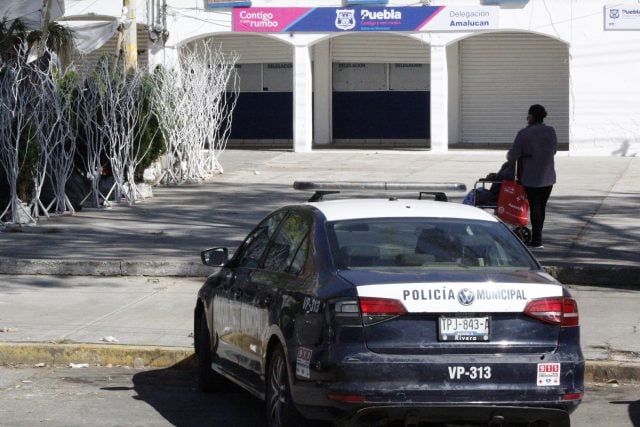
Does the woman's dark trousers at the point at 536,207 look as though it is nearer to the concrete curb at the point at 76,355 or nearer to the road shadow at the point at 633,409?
the concrete curb at the point at 76,355

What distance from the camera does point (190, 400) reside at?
344 inches

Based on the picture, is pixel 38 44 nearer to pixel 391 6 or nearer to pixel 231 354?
pixel 391 6

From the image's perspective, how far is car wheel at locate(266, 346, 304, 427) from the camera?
6.71 m

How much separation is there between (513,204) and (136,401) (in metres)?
6.94

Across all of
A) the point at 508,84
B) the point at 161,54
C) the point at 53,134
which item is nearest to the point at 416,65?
the point at 508,84

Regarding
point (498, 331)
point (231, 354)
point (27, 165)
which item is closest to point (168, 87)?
point (27, 165)

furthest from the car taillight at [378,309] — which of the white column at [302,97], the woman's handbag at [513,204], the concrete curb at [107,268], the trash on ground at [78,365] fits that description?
the white column at [302,97]

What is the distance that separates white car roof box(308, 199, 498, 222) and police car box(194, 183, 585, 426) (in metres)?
0.21

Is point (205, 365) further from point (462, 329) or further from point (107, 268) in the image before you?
point (107, 268)

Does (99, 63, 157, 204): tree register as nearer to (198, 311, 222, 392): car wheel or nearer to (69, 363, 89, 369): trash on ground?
(69, 363, 89, 369): trash on ground

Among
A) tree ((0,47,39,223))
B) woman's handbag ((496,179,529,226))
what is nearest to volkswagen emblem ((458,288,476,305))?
woman's handbag ((496,179,529,226))

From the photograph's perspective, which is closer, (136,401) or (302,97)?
(136,401)

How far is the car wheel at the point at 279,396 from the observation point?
6.71 metres

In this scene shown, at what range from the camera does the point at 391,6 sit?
32.5 metres
